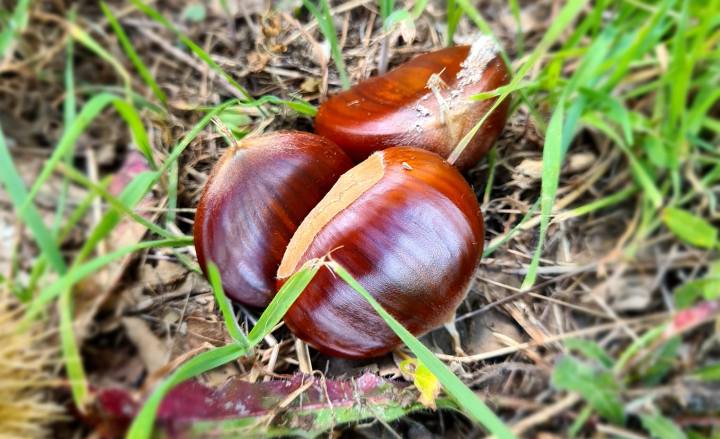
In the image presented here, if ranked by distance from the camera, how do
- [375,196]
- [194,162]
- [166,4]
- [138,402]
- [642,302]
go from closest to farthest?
[375,196] < [138,402] < [194,162] < [642,302] < [166,4]

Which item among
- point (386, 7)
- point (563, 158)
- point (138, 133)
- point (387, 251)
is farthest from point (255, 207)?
point (563, 158)

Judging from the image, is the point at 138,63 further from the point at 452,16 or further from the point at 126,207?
the point at 452,16

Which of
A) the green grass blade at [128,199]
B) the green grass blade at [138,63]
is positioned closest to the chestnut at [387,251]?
the green grass blade at [128,199]

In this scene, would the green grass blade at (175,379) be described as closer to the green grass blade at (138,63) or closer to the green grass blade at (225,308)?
the green grass blade at (225,308)

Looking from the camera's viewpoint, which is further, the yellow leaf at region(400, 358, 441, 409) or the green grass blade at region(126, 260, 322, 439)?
the yellow leaf at region(400, 358, 441, 409)

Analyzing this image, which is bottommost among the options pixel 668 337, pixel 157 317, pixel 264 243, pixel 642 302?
pixel 642 302

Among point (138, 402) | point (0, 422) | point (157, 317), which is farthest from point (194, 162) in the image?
point (0, 422)

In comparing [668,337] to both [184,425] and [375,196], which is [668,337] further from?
[184,425]

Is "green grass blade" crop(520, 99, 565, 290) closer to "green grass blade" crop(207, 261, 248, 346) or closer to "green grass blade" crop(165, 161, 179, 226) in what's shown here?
"green grass blade" crop(207, 261, 248, 346)

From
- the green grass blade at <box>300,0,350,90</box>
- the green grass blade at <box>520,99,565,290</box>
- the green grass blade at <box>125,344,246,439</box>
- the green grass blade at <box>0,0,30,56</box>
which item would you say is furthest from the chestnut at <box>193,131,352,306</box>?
the green grass blade at <box>0,0,30,56</box>
